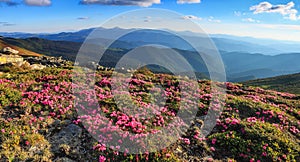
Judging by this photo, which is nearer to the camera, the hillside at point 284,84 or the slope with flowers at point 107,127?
the slope with flowers at point 107,127

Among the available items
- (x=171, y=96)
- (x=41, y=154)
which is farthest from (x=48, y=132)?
(x=171, y=96)

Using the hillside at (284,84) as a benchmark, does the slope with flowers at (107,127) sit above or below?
above

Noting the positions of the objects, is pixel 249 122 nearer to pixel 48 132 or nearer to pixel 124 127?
pixel 124 127

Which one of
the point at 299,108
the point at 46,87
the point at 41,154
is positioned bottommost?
the point at 299,108

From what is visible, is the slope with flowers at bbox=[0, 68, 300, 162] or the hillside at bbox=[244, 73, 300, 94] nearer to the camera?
the slope with flowers at bbox=[0, 68, 300, 162]

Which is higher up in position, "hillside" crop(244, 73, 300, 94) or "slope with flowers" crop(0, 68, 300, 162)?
"slope with flowers" crop(0, 68, 300, 162)

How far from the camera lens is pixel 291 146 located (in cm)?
1600

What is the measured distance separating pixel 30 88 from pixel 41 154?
326 inches

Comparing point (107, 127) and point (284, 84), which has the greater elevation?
point (107, 127)

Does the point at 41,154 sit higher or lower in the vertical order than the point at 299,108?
higher

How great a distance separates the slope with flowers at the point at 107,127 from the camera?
12234mm

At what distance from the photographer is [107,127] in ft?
46.4

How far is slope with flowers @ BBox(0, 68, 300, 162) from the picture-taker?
12234 mm

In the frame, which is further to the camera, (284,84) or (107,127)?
(284,84)
